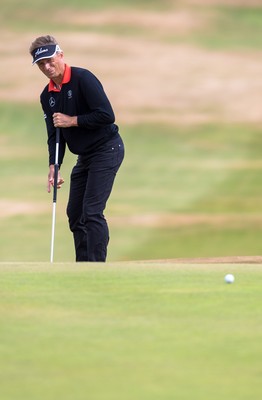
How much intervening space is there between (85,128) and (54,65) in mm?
454

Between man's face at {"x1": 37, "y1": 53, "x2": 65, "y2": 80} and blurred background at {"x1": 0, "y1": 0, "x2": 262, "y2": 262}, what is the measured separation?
4489 millimetres

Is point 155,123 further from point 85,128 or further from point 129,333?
point 129,333

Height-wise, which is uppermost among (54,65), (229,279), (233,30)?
(233,30)

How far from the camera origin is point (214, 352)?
4.04 m

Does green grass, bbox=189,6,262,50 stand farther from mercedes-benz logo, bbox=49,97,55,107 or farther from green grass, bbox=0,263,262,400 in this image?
green grass, bbox=0,263,262,400

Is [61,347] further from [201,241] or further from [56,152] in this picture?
[201,241]

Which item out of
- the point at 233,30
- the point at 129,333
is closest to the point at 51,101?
the point at 129,333

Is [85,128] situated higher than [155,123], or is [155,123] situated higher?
[155,123]

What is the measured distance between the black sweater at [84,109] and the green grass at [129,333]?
5.19 feet

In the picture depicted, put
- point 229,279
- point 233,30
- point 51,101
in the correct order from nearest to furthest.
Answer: point 229,279, point 51,101, point 233,30

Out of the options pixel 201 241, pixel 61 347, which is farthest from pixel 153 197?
pixel 61 347

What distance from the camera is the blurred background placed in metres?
12.6

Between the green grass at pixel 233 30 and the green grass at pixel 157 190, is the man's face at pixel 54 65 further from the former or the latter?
the green grass at pixel 233 30

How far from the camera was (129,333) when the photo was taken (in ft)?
14.2
